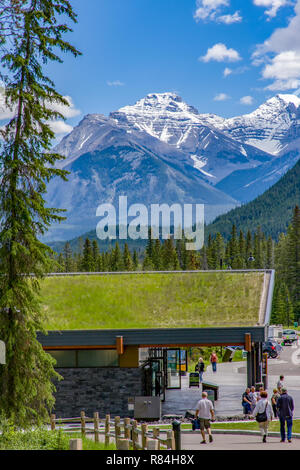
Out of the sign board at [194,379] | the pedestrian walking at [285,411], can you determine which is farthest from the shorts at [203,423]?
the sign board at [194,379]

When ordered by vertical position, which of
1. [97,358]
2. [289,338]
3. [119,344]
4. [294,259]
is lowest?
[289,338]

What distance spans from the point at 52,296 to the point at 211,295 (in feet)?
26.6

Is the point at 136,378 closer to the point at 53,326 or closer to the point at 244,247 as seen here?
the point at 53,326

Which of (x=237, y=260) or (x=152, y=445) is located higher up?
(x=237, y=260)

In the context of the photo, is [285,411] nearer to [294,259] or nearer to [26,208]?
[26,208]

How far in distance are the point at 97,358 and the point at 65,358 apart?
139 centimetres

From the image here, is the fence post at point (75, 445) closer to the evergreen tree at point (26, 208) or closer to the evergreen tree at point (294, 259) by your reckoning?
the evergreen tree at point (26, 208)

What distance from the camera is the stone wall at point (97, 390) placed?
2745 cm

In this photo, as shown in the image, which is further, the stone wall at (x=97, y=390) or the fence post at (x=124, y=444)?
the stone wall at (x=97, y=390)

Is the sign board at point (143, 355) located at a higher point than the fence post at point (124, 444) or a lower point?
higher

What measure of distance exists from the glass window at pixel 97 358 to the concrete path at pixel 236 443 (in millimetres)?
7576

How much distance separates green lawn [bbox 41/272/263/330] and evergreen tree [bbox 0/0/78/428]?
940cm

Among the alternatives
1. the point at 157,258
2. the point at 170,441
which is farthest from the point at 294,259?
the point at 170,441

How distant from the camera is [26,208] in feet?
61.6
